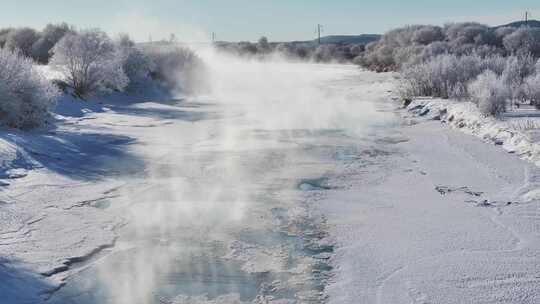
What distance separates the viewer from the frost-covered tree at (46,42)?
153 ft

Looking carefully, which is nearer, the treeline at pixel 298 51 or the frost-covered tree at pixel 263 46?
the treeline at pixel 298 51

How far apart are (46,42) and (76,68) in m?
23.5

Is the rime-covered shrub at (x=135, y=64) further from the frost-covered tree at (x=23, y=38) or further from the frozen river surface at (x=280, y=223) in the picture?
the frozen river surface at (x=280, y=223)

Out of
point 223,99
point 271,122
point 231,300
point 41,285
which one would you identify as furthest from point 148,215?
point 223,99

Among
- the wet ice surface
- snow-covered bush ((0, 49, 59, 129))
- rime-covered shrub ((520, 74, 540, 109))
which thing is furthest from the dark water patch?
rime-covered shrub ((520, 74, 540, 109))

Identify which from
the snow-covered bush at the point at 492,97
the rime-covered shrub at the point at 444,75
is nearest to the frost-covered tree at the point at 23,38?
the rime-covered shrub at the point at 444,75

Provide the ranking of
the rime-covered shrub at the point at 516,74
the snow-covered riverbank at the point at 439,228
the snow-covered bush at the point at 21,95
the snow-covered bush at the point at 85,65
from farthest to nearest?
1. the snow-covered bush at the point at 85,65
2. the rime-covered shrub at the point at 516,74
3. the snow-covered bush at the point at 21,95
4. the snow-covered riverbank at the point at 439,228

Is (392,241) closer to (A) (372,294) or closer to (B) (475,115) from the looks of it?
(A) (372,294)

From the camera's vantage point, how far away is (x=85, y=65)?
2742 centimetres

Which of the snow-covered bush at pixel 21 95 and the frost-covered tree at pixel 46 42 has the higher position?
the frost-covered tree at pixel 46 42

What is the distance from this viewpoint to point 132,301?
5637 mm

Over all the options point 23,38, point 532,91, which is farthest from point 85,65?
point 23,38

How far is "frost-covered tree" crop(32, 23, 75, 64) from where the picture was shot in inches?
1841

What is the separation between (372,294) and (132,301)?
242cm
